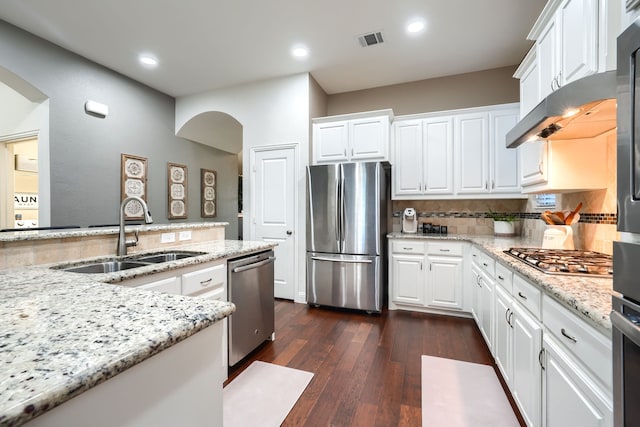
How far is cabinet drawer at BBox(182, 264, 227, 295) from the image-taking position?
5.83 ft

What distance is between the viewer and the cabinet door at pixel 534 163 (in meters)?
2.11

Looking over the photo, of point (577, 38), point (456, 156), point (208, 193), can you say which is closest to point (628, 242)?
point (577, 38)

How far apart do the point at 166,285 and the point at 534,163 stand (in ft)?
8.94

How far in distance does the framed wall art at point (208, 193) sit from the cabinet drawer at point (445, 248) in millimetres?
3895

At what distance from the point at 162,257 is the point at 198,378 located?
5.23ft

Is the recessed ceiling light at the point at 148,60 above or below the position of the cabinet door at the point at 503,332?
above

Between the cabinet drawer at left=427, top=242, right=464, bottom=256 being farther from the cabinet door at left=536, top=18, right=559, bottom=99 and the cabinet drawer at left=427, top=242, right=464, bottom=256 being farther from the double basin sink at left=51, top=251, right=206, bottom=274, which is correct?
the double basin sink at left=51, top=251, right=206, bottom=274

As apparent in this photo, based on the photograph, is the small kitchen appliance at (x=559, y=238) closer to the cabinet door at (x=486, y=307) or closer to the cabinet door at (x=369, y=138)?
the cabinet door at (x=486, y=307)

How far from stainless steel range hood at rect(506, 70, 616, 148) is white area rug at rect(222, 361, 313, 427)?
2.08 meters

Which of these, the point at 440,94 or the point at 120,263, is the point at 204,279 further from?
the point at 440,94

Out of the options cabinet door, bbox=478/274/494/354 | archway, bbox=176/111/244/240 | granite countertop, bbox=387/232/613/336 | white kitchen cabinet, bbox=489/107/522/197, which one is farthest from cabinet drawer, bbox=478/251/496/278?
archway, bbox=176/111/244/240

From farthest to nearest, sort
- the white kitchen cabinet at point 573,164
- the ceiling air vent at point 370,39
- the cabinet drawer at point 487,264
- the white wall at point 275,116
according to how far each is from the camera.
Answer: the white wall at point 275,116 → the ceiling air vent at point 370,39 → the cabinet drawer at point 487,264 → the white kitchen cabinet at point 573,164

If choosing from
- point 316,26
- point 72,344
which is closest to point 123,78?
point 316,26

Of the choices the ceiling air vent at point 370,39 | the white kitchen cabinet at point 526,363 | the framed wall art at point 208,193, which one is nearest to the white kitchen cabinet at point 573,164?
the white kitchen cabinet at point 526,363
